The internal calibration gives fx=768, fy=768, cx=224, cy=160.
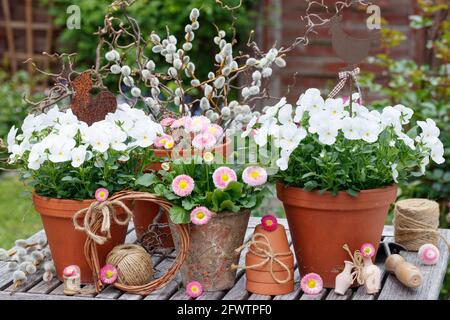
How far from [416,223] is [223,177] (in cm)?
66

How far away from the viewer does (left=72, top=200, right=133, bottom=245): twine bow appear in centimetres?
181

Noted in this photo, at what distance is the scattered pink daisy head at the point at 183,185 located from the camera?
181 centimetres

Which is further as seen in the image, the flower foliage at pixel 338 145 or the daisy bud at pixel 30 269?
the daisy bud at pixel 30 269

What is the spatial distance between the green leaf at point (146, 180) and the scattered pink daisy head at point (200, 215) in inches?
5.7

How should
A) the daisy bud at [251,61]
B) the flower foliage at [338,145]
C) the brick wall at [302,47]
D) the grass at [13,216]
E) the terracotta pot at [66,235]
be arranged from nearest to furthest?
the flower foliage at [338,145]
the terracotta pot at [66,235]
the daisy bud at [251,61]
the grass at [13,216]
the brick wall at [302,47]

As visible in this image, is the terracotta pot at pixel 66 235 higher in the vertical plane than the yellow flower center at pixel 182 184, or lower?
lower

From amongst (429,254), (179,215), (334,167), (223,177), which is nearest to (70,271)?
(179,215)

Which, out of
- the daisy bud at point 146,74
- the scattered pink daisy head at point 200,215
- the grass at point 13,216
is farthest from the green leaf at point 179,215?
the grass at point 13,216

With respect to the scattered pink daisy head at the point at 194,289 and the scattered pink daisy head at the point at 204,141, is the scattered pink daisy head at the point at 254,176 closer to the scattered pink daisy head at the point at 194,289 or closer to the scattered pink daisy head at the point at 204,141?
the scattered pink daisy head at the point at 204,141

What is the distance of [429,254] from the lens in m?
2.04

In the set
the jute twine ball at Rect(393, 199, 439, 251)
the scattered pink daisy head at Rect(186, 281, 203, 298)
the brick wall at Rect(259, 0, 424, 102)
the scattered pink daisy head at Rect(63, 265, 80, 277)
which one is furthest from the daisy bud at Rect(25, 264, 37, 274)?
the brick wall at Rect(259, 0, 424, 102)

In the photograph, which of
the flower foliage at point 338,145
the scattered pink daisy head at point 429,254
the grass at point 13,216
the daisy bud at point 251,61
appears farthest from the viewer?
the grass at point 13,216

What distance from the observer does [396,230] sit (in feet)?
7.23

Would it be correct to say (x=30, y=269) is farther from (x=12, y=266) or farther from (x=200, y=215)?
(x=200, y=215)
